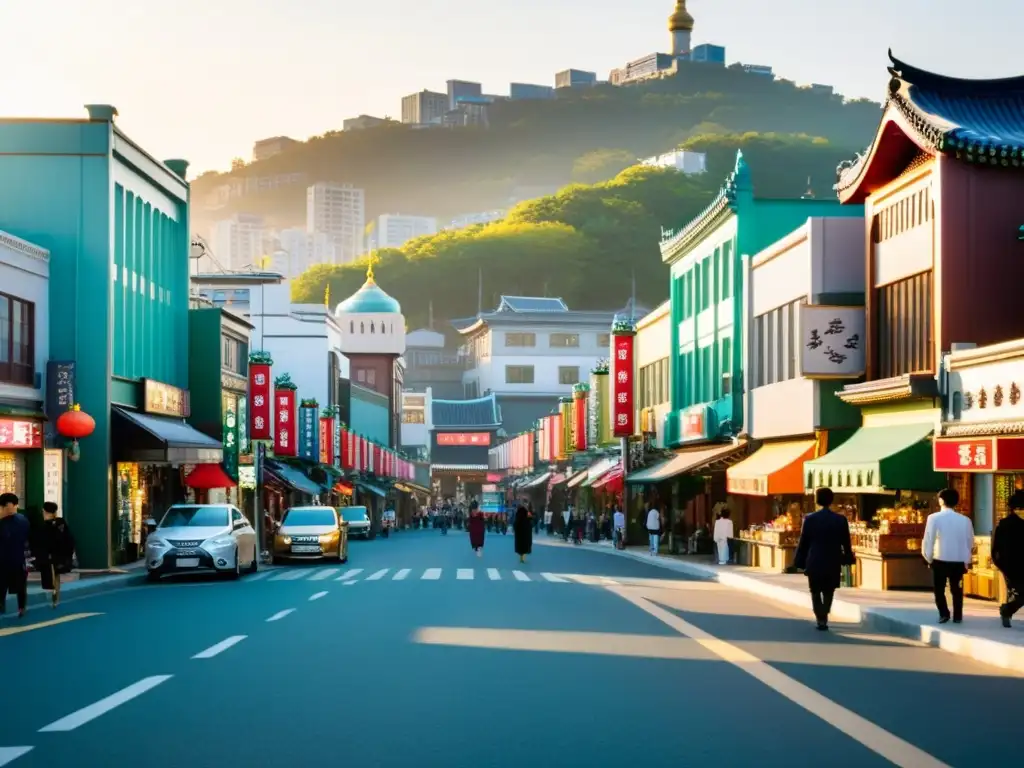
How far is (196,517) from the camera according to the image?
109 ft

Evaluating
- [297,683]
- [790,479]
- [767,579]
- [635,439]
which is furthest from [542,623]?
[635,439]

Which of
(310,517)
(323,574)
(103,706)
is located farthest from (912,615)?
(310,517)

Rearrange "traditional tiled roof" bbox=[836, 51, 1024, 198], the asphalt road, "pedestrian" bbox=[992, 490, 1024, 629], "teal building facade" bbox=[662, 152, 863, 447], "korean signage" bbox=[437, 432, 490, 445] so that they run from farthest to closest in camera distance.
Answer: "korean signage" bbox=[437, 432, 490, 445] → "teal building facade" bbox=[662, 152, 863, 447] → "traditional tiled roof" bbox=[836, 51, 1024, 198] → "pedestrian" bbox=[992, 490, 1024, 629] → the asphalt road

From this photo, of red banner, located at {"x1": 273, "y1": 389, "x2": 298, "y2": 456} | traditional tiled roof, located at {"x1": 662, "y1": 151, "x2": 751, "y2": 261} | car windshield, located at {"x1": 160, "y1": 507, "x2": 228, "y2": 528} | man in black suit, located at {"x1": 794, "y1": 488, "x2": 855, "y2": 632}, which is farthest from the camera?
red banner, located at {"x1": 273, "y1": 389, "x2": 298, "y2": 456}

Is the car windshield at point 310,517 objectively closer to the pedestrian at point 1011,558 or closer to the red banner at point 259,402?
the red banner at point 259,402

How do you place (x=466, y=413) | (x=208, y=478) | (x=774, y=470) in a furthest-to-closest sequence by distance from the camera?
(x=466, y=413)
(x=208, y=478)
(x=774, y=470)

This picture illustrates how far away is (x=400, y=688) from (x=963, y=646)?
7.04 metres

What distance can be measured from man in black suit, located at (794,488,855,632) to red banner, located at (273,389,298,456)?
154 ft

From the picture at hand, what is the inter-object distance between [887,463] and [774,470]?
28.9 feet

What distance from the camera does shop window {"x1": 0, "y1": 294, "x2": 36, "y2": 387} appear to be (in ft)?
113

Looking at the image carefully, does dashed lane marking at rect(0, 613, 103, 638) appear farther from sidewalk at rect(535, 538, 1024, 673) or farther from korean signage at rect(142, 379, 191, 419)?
korean signage at rect(142, 379, 191, 419)

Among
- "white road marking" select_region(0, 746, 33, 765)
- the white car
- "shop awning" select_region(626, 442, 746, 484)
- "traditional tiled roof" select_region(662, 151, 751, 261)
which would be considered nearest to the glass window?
"traditional tiled roof" select_region(662, 151, 751, 261)

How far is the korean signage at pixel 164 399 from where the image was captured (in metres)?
42.9

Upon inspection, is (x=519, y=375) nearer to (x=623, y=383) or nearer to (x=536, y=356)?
(x=536, y=356)
